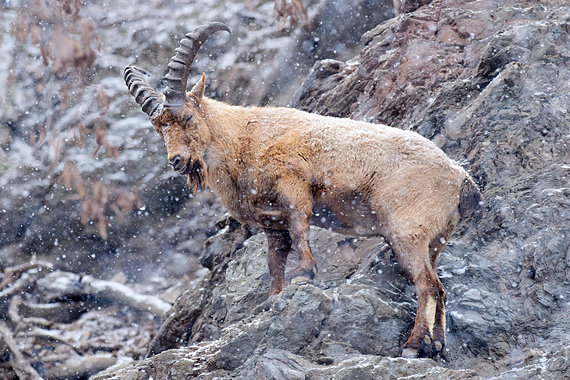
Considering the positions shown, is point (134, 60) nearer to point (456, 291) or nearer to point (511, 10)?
point (511, 10)

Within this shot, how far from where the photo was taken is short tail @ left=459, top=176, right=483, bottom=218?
22.0 ft

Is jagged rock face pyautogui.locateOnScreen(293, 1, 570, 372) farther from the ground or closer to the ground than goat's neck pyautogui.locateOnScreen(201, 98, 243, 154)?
closer to the ground

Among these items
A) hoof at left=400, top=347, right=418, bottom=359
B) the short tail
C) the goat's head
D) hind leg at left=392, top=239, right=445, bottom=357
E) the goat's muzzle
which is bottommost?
hoof at left=400, top=347, right=418, bottom=359

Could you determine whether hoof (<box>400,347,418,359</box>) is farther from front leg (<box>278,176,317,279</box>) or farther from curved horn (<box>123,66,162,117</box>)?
curved horn (<box>123,66,162,117</box>)

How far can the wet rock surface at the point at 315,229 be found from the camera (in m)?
6.09

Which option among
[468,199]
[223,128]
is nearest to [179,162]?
[223,128]

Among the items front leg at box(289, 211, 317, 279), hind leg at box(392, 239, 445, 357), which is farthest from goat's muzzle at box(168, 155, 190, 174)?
hind leg at box(392, 239, 445, 357)

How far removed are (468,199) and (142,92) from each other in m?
3.68

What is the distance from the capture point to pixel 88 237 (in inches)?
573

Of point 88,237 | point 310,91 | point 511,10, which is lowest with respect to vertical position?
point 88,237

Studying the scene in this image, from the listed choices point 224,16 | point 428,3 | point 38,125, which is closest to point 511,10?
point 428,3

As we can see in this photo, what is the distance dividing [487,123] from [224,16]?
9055 mm

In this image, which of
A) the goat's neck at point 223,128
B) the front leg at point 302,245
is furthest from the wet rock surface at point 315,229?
the goat's neck at point 223,128

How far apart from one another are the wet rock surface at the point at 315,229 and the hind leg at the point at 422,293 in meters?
0.25
